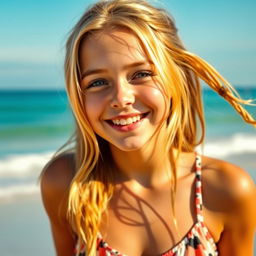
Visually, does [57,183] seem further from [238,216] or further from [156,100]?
[238,216]

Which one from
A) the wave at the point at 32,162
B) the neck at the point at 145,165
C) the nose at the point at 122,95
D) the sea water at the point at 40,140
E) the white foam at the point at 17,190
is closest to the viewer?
the nose at the point at 122,95

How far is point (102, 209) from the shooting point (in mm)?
2715

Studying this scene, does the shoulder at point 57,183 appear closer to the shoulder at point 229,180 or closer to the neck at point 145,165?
the neck at point 145,165

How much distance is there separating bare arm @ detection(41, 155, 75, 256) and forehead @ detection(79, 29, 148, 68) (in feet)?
2.01

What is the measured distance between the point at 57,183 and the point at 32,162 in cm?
759

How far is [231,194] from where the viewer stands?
2.59 metres

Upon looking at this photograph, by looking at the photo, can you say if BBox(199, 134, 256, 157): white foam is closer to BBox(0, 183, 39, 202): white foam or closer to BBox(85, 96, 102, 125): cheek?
BBox(0, 183, 39, 202): white foam

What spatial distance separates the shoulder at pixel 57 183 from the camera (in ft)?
9.25

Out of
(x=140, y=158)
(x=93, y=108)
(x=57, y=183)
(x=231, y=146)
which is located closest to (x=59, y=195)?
(x=57, y=183)

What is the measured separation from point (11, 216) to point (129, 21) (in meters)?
3.90

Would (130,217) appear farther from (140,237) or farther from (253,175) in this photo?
(253,175)

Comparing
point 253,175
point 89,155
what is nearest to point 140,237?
point 89,155

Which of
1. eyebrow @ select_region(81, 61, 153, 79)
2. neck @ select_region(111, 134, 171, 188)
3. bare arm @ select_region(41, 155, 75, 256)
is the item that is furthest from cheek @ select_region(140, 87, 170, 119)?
bare arm @ select_region(41, 155, 75, 256)

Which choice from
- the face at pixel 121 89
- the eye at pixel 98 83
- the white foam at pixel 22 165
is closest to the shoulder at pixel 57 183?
the face at pixel 121 89
